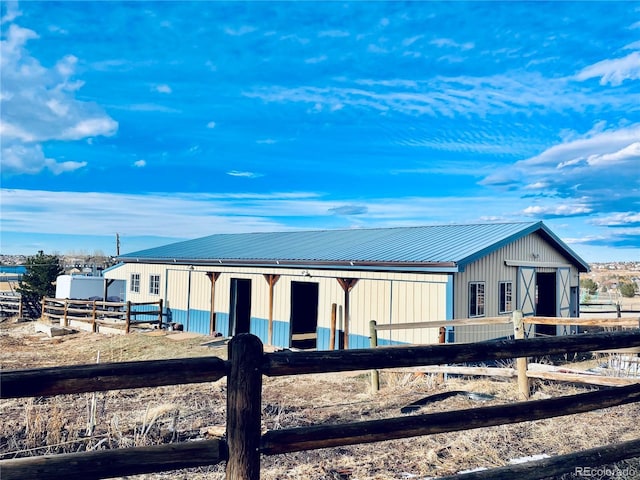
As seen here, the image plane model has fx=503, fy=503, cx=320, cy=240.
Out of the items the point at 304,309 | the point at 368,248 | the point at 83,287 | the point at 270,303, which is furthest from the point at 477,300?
the point at 83,287

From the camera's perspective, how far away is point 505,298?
49.6 feet

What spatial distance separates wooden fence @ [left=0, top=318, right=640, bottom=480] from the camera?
2.49 metres

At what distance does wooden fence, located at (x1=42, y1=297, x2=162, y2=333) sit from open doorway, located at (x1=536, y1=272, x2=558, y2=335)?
1531 cm

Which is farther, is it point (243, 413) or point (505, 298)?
point (505, 298)

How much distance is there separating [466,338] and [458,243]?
119 inches

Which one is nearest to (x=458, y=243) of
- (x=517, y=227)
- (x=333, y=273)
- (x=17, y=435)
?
(x=517, y=227)

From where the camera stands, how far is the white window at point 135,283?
2438cm

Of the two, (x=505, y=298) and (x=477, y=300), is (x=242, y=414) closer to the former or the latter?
(x=477, y=300)

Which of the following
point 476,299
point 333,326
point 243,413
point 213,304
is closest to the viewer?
point 243,413

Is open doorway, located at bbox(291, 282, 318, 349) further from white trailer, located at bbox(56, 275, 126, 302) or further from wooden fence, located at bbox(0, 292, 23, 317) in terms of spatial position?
wooden fence, located at bbox(0, 292, 23, 317)

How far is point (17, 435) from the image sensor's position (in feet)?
19.1

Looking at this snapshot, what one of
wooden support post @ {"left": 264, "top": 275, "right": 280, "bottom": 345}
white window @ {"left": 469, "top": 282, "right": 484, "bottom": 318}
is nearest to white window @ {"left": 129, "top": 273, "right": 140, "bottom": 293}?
wooden support post @ {"left": 264, "top": 275, "right": 280, "bottom": 345}

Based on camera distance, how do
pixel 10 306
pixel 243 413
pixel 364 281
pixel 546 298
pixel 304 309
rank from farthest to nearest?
pixel 10 306
pixel 304 309
pixel 546 298
pixel 364 281
pixel 243 413

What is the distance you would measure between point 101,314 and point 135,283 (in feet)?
9.85
